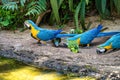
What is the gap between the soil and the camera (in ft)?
10.8

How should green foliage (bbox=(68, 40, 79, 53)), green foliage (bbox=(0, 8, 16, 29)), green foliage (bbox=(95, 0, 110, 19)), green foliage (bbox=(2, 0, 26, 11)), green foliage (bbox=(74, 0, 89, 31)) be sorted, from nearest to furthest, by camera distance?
green foliage (bbox=(68, 40, 79, 53)) → green foliage (bbox=(74, 0, 89, 31)) → green foliage (bbox=(95, 0, 110, 19)) → green foliage (bbox=(2, 0, 26, 11)) → green foliage (bbox=(0, 8, 16, 29))

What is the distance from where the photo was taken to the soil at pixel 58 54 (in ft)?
10.8

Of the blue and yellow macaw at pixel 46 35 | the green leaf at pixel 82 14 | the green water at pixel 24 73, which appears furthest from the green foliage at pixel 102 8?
the green water at pixel 24 73

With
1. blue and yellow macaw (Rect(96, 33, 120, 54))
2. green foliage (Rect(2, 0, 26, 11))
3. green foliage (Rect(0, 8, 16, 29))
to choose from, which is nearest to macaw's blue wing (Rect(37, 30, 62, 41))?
blue and yellow macaw (Rect(96, 33, 120, 54))

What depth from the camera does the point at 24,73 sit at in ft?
11.0

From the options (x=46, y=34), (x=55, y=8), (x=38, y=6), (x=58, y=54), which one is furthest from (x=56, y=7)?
(x=58, y=54)

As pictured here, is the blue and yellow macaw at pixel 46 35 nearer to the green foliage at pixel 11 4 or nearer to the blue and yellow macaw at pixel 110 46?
the blue and yellow macaw at pixel 110 46

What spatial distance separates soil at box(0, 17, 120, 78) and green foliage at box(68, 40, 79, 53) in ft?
0.16

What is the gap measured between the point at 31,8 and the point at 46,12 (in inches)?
11.3

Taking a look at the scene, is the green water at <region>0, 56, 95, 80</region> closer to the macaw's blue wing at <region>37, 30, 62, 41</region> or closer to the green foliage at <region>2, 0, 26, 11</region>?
the macaw's blue wing at <region>37, 30, 62, 41</region>

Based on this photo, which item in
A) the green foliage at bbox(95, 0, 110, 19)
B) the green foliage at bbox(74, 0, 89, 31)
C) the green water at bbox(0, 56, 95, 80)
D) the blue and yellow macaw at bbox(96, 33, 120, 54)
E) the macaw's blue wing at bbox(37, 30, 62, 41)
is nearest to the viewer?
the green water at bbox(0, 56, 95, 80)

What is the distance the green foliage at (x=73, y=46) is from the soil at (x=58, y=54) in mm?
48

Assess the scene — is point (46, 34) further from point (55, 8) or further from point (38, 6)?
point (38, 6)

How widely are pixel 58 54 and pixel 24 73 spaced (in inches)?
18.4
